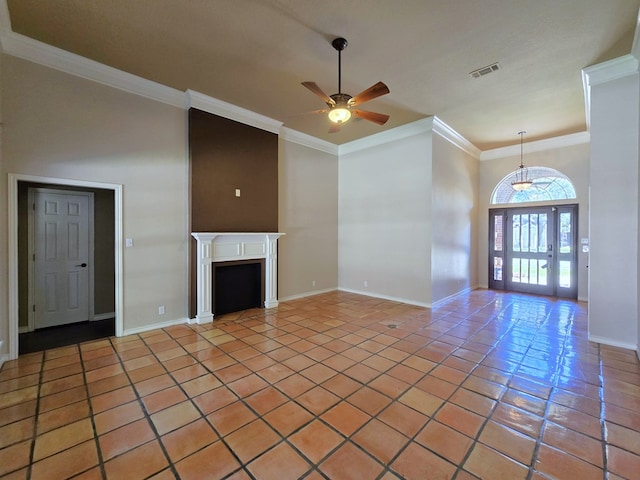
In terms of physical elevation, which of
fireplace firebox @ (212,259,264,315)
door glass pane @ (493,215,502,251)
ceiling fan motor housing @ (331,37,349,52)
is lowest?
fireplace firebox @ (212,259,264,315)

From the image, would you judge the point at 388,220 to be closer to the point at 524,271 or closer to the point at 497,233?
the point at 497,233

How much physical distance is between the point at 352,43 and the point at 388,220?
343cm

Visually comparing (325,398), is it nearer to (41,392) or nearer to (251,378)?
(251,378)

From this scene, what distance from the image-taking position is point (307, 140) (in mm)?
6066

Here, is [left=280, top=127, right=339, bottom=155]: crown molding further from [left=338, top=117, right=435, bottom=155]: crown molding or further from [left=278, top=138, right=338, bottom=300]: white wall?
[left=338, top=117, right=435, bottom=155]: crown molding

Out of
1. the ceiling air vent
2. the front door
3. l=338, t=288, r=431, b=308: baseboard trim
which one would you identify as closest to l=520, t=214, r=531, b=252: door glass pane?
the front door

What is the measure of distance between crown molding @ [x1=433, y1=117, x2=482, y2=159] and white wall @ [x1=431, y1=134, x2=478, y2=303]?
88 mm

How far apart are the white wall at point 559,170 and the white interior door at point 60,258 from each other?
27.5 feet

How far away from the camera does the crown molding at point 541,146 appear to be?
5.85 metres

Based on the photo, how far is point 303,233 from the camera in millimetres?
6074

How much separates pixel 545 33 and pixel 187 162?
186 inches

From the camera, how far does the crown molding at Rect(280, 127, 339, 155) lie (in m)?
5.67

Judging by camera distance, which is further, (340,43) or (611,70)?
(611,70)

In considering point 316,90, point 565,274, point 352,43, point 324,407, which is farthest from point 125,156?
point 565,274
